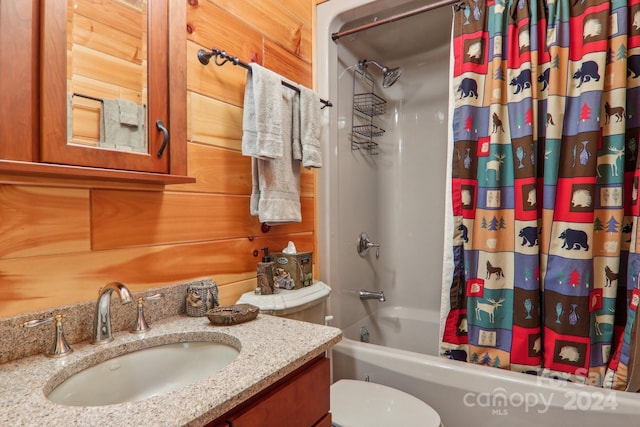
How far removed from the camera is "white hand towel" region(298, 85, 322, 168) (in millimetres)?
1375

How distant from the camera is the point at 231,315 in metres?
0.96

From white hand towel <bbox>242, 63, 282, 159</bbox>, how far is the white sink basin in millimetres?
654

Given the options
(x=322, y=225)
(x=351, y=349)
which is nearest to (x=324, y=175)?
(x=322, y=225)

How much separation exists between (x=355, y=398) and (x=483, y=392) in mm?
451

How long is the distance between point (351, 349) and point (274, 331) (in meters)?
0.68

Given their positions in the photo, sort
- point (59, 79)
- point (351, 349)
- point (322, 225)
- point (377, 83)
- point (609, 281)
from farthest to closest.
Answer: point (377, 83) < point (322, 225) < point (351, 349) < point (609, 281) < point (59, 79)

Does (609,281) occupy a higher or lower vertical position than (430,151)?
lower

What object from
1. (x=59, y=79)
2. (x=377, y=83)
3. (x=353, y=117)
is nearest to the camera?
(x=59, y=79)

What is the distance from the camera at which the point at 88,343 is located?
2.71 ft

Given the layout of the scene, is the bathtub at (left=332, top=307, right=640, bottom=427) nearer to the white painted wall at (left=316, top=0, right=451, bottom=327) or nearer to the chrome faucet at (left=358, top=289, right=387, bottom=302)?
the white painted wall at (left=316, top=0, right=451, bottom=327)

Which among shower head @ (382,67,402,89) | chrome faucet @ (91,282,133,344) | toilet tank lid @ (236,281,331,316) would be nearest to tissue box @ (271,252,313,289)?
toilet tank lid @ (236,281,331,316)

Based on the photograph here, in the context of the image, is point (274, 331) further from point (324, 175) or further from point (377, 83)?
point (377, 83)

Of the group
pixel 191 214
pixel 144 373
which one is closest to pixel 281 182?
pixel 191 214

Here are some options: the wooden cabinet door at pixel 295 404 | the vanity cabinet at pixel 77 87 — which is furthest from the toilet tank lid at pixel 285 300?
the vanity cabinet at pixel 77 87
